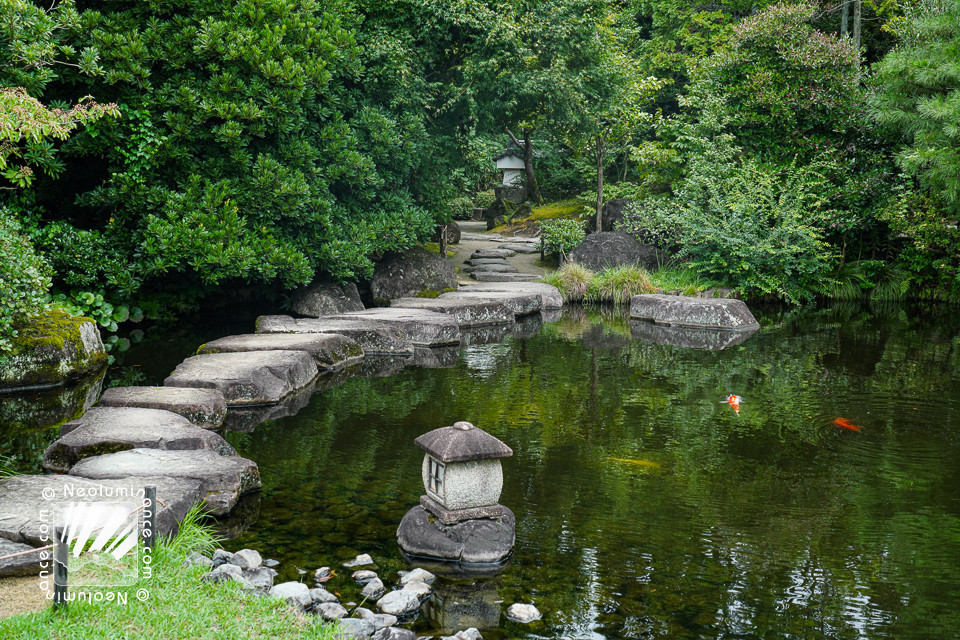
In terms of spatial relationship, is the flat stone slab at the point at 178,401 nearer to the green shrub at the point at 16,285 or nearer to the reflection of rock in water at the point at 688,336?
the green shrub at the point at 16,285

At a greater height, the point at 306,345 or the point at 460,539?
the point at 306,345

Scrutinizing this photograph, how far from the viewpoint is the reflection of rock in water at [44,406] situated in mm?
8070

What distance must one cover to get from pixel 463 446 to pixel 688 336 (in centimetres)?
1001

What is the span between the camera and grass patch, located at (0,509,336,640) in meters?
3.56

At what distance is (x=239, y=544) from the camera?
5.28m

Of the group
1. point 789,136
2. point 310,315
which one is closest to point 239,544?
point 310,315

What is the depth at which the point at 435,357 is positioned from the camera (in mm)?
12117

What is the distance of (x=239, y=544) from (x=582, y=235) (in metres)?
16.5

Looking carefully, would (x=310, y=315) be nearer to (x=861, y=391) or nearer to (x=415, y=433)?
(x=415, y=433)

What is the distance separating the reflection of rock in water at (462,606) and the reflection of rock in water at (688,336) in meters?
9.17

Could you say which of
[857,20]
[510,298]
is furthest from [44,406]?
[857,20]

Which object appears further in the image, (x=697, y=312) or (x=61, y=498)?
(x=697, y=312)

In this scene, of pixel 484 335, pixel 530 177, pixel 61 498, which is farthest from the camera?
pixel 530 177

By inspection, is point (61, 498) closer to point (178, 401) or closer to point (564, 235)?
point (178, 401)
